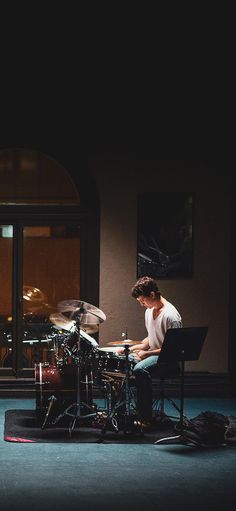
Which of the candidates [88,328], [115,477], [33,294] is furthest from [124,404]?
[33,294]

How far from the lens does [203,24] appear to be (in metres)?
10.1

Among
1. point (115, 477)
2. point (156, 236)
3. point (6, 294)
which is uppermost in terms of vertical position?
point (156, 236)

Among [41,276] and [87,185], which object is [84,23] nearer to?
[87,185]

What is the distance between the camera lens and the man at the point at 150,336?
310 inches

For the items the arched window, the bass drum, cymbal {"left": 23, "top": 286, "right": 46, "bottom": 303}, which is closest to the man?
the bass drum

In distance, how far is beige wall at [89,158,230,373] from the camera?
9766 millimetres

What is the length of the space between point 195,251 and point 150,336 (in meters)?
1.96

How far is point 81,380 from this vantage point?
806 cm

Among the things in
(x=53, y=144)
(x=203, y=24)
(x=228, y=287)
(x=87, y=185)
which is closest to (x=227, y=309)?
(x=228, y=287)

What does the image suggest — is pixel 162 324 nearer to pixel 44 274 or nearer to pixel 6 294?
pixel 44 274

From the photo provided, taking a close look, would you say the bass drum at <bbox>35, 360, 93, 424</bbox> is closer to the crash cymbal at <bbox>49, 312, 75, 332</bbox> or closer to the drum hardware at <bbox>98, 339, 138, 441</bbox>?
the drum hardware at <bbox>98, 339, 138, 441</bbox>

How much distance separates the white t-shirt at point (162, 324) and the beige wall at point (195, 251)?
1577 millimetres

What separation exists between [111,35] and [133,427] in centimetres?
499

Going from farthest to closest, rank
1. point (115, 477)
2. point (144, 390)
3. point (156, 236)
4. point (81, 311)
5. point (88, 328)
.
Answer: point (156, 236)
point (88, 328)
point (144, 390)
point (81, 311)
point (115, 477)
